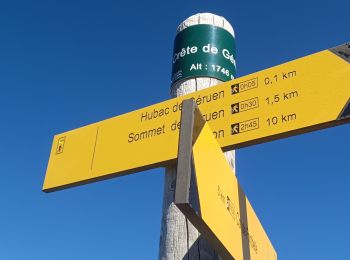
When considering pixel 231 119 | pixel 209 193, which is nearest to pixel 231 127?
pixel 231 119

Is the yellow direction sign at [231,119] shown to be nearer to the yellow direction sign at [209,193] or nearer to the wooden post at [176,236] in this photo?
the wooden post at [176,236]

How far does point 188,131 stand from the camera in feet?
4.87

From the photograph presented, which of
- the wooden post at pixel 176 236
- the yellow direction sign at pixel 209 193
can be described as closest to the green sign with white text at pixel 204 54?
the wooden post at pixel 176 236

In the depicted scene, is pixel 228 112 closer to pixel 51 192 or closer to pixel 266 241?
pixel 266 241

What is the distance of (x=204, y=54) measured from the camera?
289 cm

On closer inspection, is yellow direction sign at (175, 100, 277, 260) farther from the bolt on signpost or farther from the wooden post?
the wooden post

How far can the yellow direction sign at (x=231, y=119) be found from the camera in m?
2.06

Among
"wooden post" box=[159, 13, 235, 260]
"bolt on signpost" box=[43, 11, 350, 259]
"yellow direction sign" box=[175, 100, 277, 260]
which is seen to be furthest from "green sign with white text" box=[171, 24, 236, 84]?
"yellow direction sign" box=[175, 100, 277, 260]

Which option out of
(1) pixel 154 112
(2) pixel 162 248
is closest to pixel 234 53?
(1) pixel 154 112

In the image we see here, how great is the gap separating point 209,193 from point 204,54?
1551 mm

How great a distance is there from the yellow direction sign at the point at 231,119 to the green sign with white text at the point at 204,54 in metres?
0.40

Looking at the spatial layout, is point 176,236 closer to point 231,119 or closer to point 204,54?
point 231,119

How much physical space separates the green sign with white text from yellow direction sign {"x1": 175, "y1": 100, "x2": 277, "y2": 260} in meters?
1.11

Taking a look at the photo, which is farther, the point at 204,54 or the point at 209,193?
the point at 204,54
